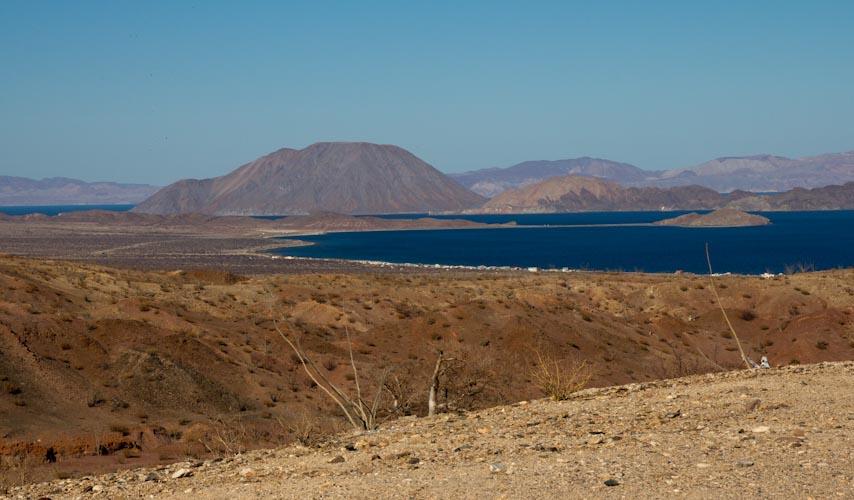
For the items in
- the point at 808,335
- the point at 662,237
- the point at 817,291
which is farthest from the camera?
the point at 662,237

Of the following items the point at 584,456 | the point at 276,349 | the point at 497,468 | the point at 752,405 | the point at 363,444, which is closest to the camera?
the point at 497,468

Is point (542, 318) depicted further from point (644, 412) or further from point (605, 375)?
point (644, 412)

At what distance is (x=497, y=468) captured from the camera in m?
8.88

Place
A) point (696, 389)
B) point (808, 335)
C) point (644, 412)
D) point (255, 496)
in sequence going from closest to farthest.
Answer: point (255, 496) < point (644, 412) < point (696, 389) < point (808, 335)

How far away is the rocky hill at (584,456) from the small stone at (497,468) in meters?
0.02

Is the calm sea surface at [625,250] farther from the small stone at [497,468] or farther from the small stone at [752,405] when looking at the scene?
the small stone at [497,468]

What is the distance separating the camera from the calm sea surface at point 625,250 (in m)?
107

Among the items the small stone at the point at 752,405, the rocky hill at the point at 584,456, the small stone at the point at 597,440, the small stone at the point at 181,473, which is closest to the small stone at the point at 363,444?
the rocky hill at the point at 584,456

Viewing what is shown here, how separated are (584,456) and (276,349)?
76.0 ft

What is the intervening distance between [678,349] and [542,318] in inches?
224

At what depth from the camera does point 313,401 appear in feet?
82.6

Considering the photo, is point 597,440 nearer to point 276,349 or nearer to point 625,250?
point 276,349

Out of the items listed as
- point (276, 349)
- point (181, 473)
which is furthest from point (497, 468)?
point (276, 349)

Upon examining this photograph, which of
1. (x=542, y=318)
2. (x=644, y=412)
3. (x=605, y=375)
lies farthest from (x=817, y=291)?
(x=644, y=412)
